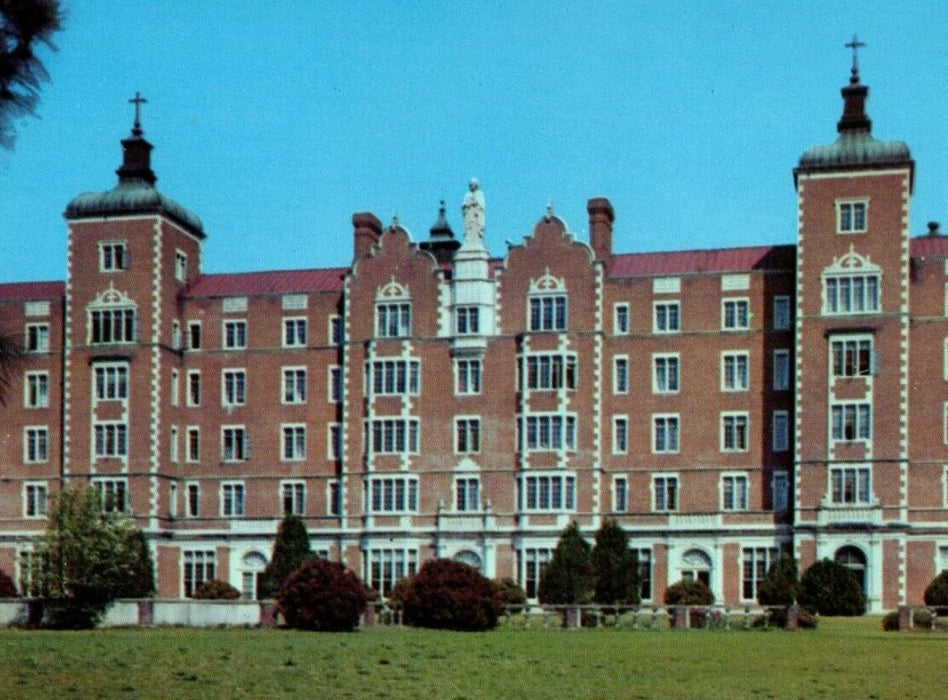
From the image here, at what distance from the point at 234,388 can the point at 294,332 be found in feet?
12.5

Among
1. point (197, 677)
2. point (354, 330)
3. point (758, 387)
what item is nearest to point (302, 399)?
point (354, 330)

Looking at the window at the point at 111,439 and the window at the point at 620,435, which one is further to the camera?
the window at the point at 111,439

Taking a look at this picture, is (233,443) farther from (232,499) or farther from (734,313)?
(734,313)

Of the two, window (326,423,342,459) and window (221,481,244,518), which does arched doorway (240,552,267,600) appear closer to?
window (221,481,244,518)

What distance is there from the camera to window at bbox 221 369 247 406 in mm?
78188

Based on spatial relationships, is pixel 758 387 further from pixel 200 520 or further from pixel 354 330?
pixel 200 520

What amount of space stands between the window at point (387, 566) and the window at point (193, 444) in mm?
10018

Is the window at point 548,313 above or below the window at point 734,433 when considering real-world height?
above

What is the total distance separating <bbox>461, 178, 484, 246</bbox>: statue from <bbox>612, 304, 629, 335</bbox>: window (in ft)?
22.4

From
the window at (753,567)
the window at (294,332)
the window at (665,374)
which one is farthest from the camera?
the window at (294,332)

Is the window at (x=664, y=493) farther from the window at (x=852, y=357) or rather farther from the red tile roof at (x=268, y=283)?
the red tile roof at (x=268, y=283)

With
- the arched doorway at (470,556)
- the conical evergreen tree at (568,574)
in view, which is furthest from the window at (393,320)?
the conical evergreen tree at (568,574)

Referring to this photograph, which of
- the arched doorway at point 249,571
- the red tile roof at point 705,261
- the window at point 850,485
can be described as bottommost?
the arched doorway at point 249,571

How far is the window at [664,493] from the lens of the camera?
2844 inches
